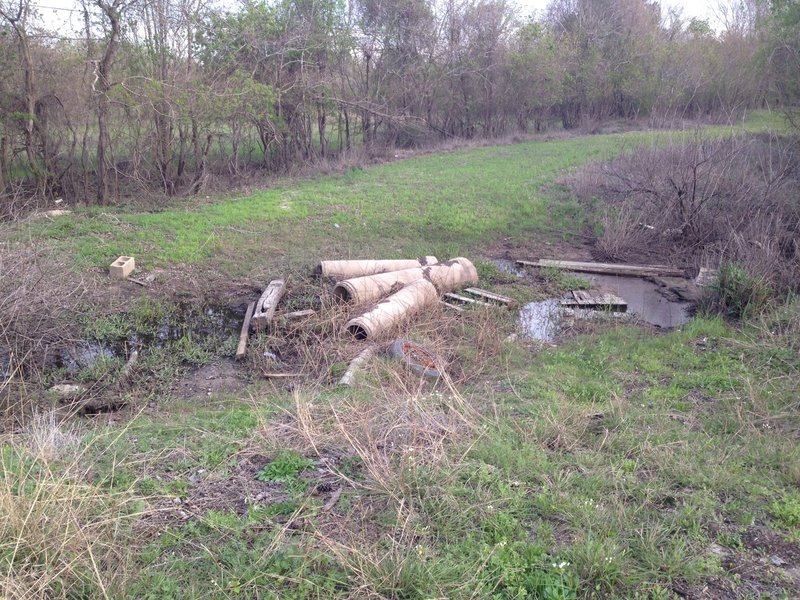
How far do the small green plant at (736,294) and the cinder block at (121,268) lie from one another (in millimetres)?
9262

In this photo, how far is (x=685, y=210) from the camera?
39.6 ft

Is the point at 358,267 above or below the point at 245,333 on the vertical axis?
above

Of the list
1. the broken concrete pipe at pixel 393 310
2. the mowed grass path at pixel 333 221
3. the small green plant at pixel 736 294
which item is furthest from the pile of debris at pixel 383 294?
the small green plant at pixel 736 294

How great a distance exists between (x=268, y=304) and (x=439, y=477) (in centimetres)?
547

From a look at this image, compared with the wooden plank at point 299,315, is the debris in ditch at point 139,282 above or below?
above

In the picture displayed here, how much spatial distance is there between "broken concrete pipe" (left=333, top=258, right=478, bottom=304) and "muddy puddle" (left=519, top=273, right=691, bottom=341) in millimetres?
1217

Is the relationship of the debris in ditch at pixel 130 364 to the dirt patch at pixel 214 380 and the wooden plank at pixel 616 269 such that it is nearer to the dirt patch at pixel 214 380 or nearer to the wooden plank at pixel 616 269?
the dirt patch at pixel 214 380

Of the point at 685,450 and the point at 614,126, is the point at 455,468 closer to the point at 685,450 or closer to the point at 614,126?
the point at 685,450

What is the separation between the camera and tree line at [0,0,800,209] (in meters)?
14.4

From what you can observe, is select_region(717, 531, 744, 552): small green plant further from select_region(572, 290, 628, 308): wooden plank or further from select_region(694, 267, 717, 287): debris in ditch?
select_region(694, 267, 717, 287): debris in ditch

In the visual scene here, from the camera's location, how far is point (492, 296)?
978cm

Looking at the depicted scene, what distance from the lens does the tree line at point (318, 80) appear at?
14.4 meters

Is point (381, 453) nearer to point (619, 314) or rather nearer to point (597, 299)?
point (619, 314)

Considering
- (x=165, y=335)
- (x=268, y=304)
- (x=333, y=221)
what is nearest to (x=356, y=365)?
(x=268, y=304)
